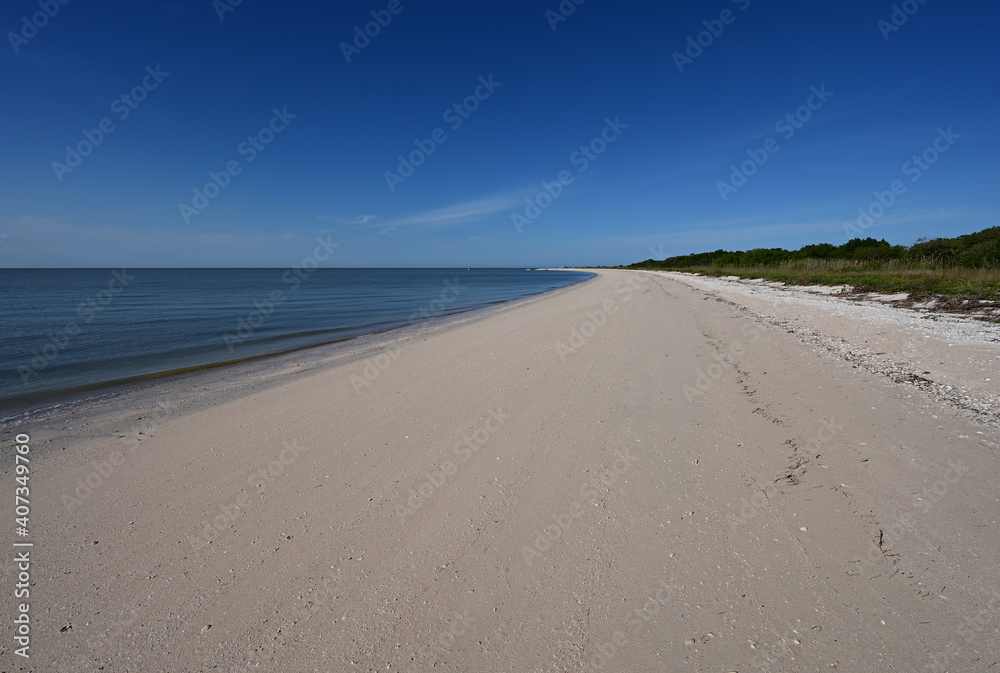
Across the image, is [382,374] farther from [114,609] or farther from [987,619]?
[987,619]

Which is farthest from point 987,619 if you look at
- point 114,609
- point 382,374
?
point 382,374

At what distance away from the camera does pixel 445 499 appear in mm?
3900

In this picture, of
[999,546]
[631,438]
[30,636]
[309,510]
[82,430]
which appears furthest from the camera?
[82,430]

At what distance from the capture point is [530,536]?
131 inches

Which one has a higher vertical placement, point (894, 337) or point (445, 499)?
point (894, 337)

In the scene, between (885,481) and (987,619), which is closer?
(987,619)

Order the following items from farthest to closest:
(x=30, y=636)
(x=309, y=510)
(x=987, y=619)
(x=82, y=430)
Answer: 1. (x=82, y=430)
2. (x=309, y=510)
3. (x=30, y=636)
4. (x=987, y=619)

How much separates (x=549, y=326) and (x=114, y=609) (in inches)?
514
